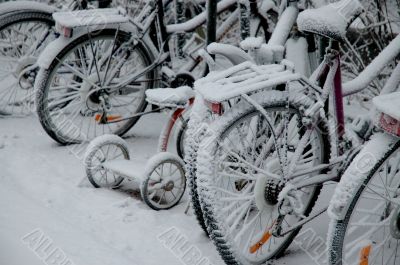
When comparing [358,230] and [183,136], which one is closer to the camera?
[358,230]

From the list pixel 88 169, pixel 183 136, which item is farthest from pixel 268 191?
pixel 88 169

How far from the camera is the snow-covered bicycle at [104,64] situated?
3562 millimetres

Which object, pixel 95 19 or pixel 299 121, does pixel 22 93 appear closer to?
pixel 95 19

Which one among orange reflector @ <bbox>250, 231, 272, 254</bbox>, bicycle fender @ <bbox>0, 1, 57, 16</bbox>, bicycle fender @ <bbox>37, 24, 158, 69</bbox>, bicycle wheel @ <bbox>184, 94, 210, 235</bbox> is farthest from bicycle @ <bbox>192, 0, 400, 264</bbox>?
bicycle fender @ <bbox>0, 1, 57, 16</bbox>

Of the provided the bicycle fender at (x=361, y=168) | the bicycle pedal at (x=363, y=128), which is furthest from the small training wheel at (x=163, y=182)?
the bicycle fender at (x=361, y=168)

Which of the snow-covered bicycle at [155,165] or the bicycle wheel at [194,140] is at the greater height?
the bicycle wheel at [194,140]

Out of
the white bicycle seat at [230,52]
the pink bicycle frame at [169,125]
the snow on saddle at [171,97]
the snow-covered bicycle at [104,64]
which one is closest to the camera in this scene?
the white bicycle seat at [230,52]

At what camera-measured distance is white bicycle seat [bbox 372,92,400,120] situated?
1812 mm

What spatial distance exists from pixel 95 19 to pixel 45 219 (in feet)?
5.20

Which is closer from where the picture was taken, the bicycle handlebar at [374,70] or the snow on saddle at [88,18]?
the bicycle handlebar at [374,70]

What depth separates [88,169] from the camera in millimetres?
3303

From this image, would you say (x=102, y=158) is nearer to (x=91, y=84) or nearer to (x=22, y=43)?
(x=91, y=84)

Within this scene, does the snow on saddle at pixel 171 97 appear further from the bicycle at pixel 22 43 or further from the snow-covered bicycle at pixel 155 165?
the bicycle at pixel 22 43

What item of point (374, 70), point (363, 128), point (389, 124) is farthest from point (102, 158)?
point (389, 124)
